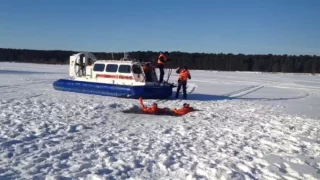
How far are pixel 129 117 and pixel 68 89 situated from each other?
26.1ft

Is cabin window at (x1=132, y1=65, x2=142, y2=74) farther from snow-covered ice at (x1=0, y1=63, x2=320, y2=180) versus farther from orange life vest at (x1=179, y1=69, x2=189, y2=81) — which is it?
snow-covered ice at (x1=0, y1=63, x2=320, y2=180)

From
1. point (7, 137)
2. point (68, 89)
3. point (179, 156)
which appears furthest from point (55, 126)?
point (68, 89)

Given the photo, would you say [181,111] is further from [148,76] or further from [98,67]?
[98,67]

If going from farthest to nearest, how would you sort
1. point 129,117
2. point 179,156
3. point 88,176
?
point 129,117 → point 179,156 → point 88,176

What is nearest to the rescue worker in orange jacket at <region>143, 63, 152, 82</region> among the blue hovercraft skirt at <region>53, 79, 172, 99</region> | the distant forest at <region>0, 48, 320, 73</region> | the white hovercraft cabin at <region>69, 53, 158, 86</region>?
the white hovercraft cabin at <region>69, 53, 158, 86</region>

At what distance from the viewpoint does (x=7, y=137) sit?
A: 735cm

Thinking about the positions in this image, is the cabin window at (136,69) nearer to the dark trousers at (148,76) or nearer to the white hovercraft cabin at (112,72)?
the white hovercraft cabin at (112,72)

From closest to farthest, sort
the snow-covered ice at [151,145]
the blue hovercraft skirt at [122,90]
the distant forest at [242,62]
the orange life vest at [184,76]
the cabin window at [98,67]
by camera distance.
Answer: the snow-covered ice at [151,145], the blue hovercraft skirt at [122,90], the orange life vest at [184,76], the cabin window at [98,67], the distant forest at [242,62]

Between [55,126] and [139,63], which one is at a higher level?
[139,63]

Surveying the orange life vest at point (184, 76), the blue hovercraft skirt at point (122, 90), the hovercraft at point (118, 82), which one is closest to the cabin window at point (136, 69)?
the hovercraft at point (118, 82)

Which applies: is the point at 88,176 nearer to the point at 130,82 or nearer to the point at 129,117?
the point at 129,117

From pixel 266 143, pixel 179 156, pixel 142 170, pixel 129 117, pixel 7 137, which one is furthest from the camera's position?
pixel 129 117

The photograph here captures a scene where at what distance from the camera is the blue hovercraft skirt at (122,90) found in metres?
15.6

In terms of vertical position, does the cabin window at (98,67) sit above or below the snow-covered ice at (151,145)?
above
